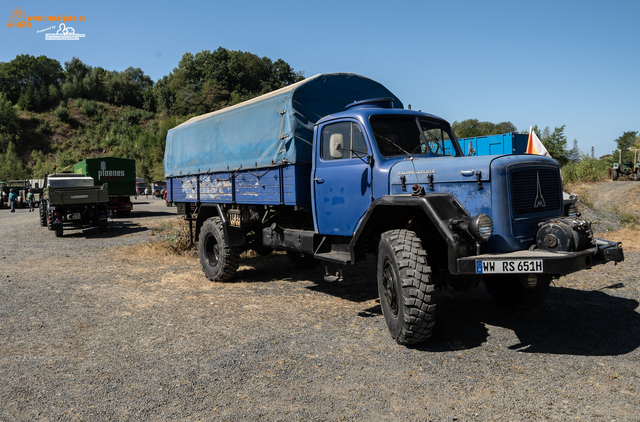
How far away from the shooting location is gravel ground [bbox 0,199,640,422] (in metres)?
3.36

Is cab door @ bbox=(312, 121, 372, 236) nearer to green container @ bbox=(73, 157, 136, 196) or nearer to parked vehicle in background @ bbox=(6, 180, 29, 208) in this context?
green container @ bbox=(73, 157, 136, 196)

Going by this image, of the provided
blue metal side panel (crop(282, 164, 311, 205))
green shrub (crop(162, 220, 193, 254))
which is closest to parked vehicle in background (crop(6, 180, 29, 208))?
green shrub (crop(162, 220, 193, 254))

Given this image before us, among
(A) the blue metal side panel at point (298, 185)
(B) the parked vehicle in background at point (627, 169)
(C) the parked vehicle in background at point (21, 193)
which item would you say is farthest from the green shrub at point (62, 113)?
(A) the blue metal side panel at point (298, 185)

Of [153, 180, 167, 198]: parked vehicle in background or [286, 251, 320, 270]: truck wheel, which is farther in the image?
[153, 180, 167, 198]: parked vehicle in background

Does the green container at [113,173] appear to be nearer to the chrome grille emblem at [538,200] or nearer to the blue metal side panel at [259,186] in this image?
the blue metal side panel at [259,186]

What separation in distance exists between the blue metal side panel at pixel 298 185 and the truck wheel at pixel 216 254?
1.78 meters

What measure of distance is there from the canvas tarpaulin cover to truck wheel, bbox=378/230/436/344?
233 centimetres

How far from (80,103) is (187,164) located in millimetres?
90552

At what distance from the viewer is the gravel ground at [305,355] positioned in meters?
3.36

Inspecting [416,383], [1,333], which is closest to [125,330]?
[1,333]

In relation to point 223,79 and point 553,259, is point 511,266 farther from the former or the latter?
point 223,79

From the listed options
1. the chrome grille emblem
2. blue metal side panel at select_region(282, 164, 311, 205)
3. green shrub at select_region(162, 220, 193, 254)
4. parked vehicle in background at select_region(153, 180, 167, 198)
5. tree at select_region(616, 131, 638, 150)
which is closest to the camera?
the chrome grille emblem

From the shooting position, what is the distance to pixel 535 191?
4.48 m

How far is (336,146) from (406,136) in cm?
90
